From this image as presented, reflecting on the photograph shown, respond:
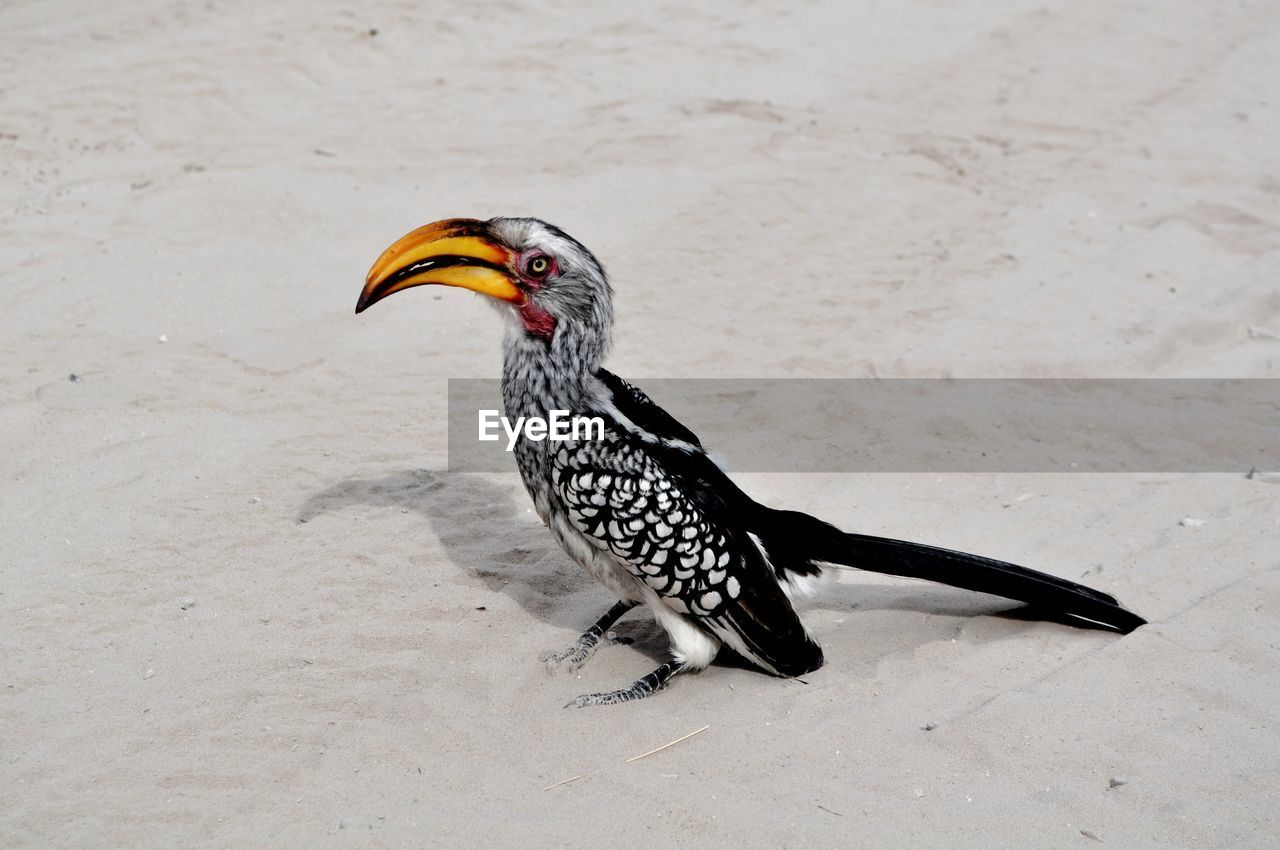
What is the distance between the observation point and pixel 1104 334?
6.93 meters

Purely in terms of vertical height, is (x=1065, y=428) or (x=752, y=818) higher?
(x=1065, y=428)

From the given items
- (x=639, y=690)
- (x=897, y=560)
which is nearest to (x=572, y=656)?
(x=639, y=690)

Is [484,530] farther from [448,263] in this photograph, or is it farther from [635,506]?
[448,263]

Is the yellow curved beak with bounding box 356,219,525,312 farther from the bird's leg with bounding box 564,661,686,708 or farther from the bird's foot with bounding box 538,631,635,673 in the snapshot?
the bird's leg with bounding box 564,661,686,708

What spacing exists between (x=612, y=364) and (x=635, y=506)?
258cm

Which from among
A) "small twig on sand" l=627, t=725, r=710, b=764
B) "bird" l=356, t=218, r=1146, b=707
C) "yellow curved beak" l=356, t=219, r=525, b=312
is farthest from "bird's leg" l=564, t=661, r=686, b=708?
"yellow curved beak" l=356, t=219, r=525, b=312

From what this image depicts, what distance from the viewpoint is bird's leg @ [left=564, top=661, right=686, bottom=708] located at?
4.16 meters

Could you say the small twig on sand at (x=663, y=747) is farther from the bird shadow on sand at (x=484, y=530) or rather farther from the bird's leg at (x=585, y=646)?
the bird shadow on sand at (x=484, y=530)

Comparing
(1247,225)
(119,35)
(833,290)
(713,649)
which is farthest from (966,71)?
(713,649)

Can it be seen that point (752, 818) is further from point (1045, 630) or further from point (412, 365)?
point (412, 365)

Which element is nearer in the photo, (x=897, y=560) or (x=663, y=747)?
(x=663, y=747)

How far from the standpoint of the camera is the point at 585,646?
14.4ft

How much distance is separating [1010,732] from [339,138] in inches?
245

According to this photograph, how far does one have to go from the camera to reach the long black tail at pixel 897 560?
14.0 ft
